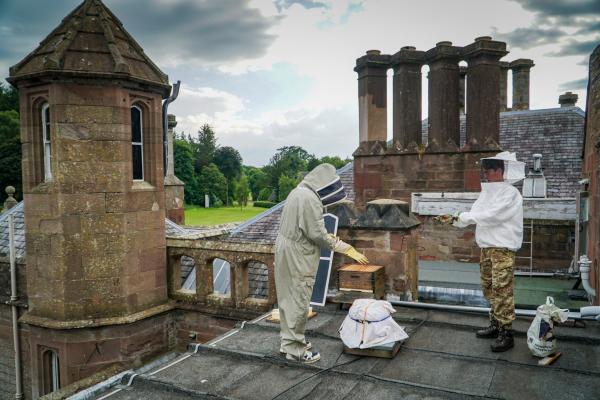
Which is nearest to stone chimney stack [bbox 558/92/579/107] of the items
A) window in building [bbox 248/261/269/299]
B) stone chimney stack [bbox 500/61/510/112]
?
stone chimney stack [bbox 500/61/510/112]

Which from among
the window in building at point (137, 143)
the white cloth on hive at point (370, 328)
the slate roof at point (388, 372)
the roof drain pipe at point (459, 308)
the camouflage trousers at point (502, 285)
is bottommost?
the slate roof at point (388, 372)

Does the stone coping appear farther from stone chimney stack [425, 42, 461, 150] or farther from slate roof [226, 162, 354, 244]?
stone chimney stack [425, 42, 461, 150]

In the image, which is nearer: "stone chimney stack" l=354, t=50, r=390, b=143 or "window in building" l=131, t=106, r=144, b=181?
"window in building" l=131, t=106, r=144, b=181

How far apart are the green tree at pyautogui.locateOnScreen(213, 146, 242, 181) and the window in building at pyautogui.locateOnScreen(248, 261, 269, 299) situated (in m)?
79.1

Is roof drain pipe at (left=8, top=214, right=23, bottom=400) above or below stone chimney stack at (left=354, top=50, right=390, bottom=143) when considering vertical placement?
below

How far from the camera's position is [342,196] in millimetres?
5219

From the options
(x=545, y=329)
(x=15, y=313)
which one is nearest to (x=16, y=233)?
(x=15, y=313)

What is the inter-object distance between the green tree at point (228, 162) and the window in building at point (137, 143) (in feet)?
266

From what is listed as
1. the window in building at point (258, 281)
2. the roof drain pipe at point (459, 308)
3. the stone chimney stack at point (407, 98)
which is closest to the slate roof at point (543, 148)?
the window in building at point (258, 281)

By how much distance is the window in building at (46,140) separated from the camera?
7562mm

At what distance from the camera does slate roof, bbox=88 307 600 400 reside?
4039mm

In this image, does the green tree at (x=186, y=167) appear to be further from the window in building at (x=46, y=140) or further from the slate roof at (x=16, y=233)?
the window in building at (x=46, y=140)

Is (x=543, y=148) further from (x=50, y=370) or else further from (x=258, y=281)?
(x=50, y=370)

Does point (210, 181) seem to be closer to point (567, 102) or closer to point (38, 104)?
point (567, 102)
